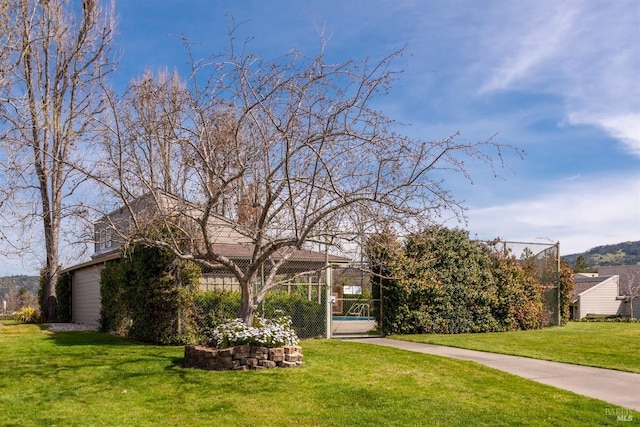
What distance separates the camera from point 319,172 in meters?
9.51

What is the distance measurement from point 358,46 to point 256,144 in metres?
2.30

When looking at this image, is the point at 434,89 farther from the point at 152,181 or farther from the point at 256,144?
the point at 152,181

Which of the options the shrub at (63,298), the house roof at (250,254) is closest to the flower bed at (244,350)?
the house roof at (250,254)

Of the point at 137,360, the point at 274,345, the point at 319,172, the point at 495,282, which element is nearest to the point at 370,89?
the point at 319,172

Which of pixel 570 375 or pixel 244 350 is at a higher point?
pixel 244 350

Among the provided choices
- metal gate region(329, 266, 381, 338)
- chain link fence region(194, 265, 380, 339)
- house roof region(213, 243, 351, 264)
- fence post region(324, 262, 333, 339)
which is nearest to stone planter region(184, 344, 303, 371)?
chain link fence region(194, 265, 380, 339)

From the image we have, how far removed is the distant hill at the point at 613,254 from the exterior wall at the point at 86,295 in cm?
9237

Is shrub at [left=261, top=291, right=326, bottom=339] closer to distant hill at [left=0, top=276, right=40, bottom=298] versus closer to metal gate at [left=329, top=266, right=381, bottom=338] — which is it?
metal gate at [left=329, top=266, right=381, bottom=338]

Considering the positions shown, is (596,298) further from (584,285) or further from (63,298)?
(63,298)

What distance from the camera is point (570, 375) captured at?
32.3 ft

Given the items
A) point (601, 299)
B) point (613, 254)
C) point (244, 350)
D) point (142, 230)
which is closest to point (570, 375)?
point (244, 350)

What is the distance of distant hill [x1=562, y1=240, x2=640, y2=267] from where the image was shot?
10269 centimetres

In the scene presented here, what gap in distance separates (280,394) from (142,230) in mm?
4765

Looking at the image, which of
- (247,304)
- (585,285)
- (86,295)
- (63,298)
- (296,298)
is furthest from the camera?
(585,285)
